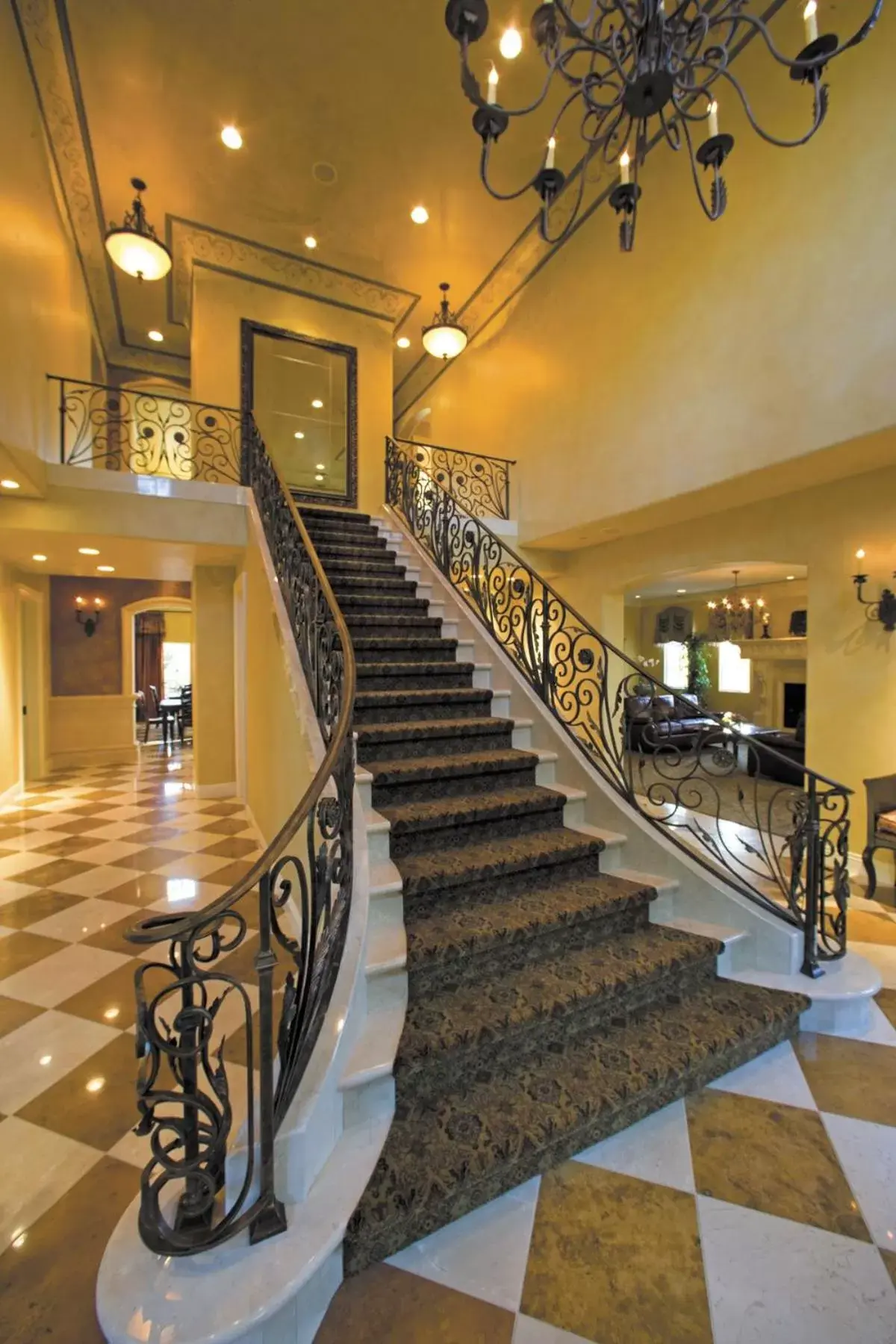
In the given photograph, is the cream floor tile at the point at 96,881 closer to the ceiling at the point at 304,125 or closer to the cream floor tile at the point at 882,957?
the cream floor tile at the point at 882,957

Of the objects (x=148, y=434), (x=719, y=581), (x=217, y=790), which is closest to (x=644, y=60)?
(x=148, y=434)

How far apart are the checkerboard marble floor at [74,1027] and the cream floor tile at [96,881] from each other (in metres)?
0.01

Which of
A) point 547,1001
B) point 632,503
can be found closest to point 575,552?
point 632,503

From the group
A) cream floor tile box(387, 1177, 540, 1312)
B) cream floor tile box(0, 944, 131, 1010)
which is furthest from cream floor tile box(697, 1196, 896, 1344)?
cream floor tile box(0, 944, 131, 1010)

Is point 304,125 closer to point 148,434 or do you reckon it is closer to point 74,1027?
point 148,434

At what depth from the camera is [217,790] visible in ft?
21.0

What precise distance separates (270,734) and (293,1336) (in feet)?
10.00

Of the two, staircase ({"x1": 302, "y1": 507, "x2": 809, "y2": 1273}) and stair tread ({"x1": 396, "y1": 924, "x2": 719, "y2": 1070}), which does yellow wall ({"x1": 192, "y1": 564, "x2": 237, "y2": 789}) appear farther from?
stair tread ({"x1": 396, "y1": 924, "x2": 719, "y2": 1070})

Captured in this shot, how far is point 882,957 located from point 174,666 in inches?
608

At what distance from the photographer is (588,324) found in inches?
225

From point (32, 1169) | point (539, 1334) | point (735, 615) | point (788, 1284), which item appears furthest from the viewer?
point (735, 615)

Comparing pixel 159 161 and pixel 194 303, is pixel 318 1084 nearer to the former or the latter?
pixel 159 161

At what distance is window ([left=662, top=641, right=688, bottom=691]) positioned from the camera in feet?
46.2

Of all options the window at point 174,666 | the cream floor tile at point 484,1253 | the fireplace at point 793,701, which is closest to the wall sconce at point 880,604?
the cream floor tile at point 484,1253
